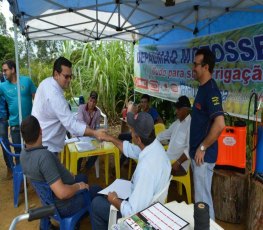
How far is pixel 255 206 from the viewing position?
2416 millimetres

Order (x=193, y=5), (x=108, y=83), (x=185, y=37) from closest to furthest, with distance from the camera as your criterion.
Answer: (x=193, y=5) < (x=185, y=37) < (x=108, y=83)

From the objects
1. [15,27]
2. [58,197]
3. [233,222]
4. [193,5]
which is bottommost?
[233,222]

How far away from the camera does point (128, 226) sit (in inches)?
47.9

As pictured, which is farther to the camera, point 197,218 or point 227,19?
point 227,19

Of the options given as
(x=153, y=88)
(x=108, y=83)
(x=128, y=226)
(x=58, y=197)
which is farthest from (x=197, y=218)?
(x=108, y=83)

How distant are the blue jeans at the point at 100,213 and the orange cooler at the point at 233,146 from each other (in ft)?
4.43

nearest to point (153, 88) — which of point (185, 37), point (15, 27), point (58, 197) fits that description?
point (185, 37)

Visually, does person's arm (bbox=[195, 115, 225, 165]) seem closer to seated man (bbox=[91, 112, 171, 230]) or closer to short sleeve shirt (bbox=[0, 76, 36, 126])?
seated man (bbox=[91, 112, 171, 230])

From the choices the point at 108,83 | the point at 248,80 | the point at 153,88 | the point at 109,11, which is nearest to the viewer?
the point at 248,80

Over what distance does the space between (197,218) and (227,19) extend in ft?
9.96

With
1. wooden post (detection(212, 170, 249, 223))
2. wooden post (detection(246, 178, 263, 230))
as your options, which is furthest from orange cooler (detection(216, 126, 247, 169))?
wooden post (detection(246, 178, 263, 230))

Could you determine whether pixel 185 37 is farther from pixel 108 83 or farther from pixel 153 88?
pixel 108 83

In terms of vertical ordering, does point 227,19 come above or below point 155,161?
above

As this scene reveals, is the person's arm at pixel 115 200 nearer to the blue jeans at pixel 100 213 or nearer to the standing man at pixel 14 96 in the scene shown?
the blue jeans at pixel 100 213
